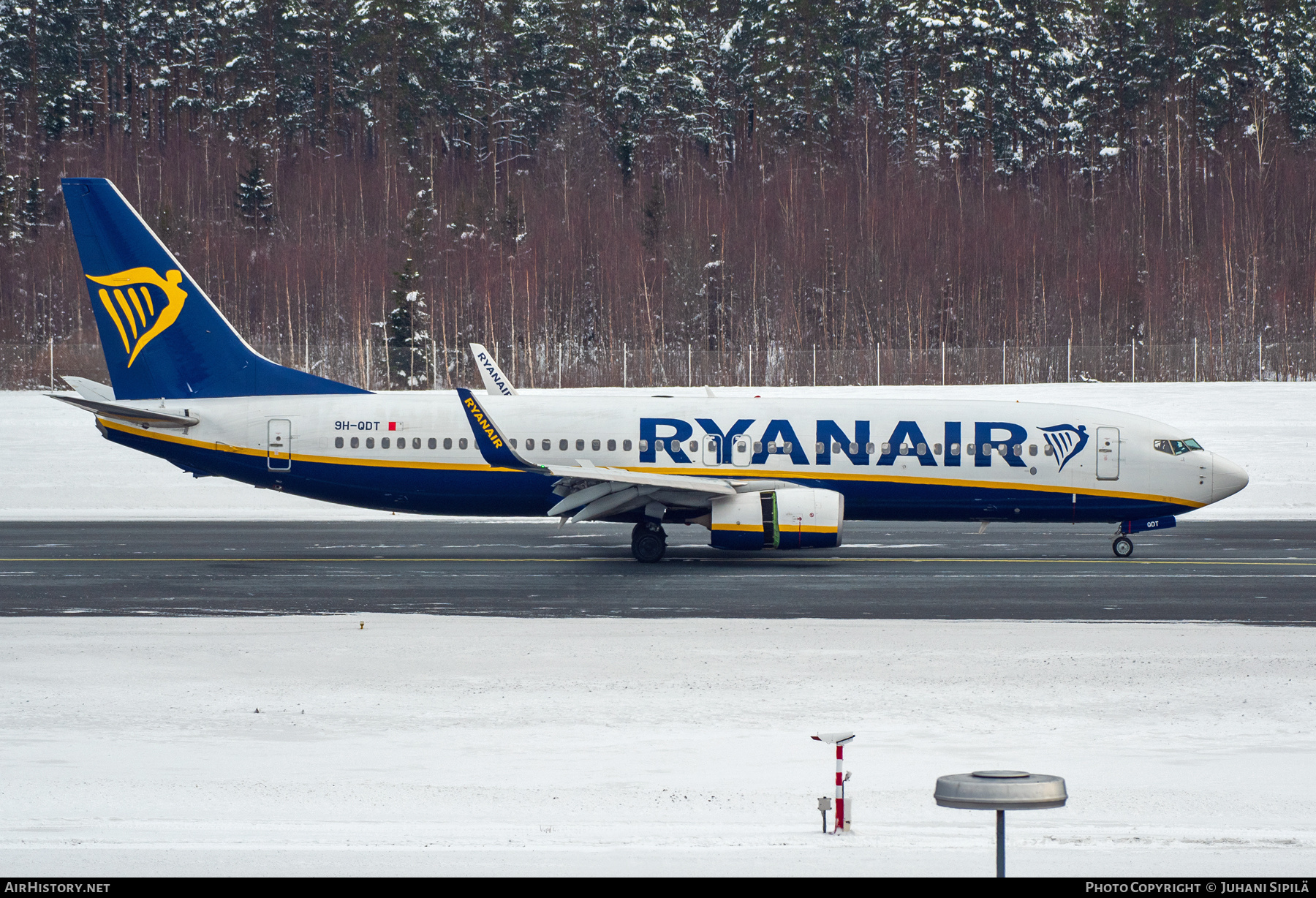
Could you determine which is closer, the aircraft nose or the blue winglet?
the blue winglet

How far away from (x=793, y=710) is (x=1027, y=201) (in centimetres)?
7439

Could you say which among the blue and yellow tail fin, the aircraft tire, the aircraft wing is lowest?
the aircraft tire

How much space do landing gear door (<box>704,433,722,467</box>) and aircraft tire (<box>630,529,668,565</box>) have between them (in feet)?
5.98

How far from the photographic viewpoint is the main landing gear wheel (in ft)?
87.1

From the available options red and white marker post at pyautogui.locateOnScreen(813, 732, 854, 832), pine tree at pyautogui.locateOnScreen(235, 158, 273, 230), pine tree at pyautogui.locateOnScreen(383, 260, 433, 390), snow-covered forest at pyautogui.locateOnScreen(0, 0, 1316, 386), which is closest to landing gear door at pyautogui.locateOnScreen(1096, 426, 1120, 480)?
red and white marker post at pyautogui.locateOnScreen(813, 732, 854, 832)

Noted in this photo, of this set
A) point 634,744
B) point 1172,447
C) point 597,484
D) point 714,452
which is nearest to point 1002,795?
point 634,744

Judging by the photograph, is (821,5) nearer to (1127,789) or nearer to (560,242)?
(560,242)

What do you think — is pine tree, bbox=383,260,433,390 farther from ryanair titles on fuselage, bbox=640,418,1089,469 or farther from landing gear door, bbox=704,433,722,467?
ryanair titles on fuselage, bbox=640,418,1089,469

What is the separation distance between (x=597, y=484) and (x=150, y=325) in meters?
10.4

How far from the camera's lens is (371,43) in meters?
91.1

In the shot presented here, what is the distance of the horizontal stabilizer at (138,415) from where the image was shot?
27.0 m

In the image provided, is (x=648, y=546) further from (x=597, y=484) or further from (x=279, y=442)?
(x=279, y=442)

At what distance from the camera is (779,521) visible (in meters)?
25.1
